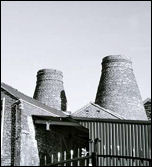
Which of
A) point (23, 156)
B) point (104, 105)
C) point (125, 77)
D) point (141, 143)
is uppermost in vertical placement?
point (125, 77)

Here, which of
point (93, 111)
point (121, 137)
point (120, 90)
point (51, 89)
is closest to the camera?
point (121, 137)

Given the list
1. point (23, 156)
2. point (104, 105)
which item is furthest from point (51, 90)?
point (23, 156)

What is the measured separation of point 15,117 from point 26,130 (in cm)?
89

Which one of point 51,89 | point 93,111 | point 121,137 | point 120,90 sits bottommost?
point 121,137

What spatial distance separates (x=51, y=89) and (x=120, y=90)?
8381 millimetres

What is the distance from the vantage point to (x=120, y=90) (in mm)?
25969

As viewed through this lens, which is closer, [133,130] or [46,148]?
[133,130]

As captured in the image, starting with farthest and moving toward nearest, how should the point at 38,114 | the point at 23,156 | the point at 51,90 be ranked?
1. the point at 51,90
2. the point at 38,114
3. the point at 23,156

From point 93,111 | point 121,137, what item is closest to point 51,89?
point 93,111

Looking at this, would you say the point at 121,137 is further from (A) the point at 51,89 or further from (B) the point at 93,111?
(A) the point at 51,89

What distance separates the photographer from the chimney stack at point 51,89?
3131 centimetres

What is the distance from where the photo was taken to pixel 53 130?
18844mm

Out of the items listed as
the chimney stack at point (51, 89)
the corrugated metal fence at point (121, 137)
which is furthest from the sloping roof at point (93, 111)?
the corrugated metal fence at point (121, 137)

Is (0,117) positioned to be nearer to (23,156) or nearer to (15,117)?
(15,117)
